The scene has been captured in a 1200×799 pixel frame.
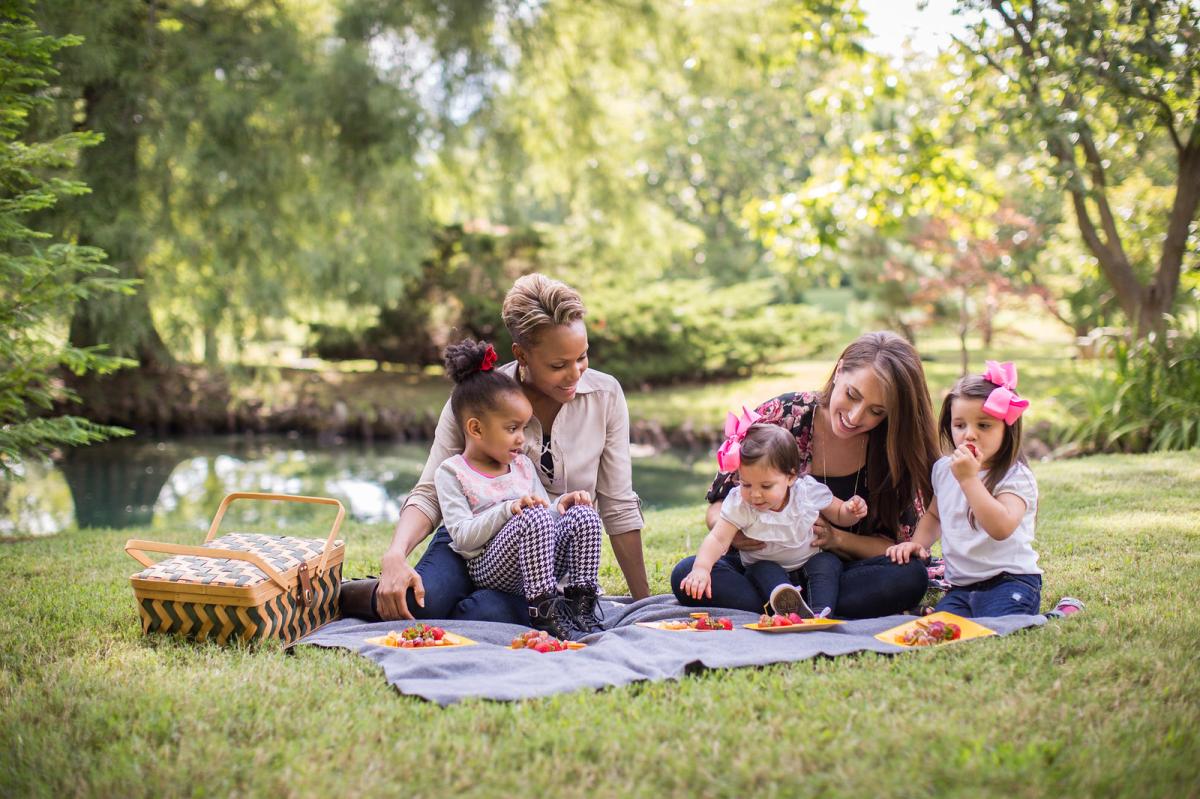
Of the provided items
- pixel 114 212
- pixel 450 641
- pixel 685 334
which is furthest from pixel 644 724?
pixel 685 334

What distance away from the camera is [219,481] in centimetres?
925

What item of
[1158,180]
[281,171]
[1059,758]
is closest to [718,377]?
[1158,180]

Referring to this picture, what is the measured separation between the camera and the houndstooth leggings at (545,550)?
3340 millimetres

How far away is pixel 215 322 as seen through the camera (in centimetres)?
1023

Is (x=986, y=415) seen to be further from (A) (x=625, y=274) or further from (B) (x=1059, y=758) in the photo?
(A) (x=625, y=274)

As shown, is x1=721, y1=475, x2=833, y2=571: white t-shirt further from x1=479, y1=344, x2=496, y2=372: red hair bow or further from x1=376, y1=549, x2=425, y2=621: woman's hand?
x1=376, y1=549, x2=425, y2=621: woman's hand

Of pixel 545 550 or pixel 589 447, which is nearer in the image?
pixel 545 550

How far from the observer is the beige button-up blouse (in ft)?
12.2

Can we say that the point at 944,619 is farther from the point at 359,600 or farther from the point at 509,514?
the point at 359,600

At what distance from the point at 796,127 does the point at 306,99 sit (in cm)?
1649

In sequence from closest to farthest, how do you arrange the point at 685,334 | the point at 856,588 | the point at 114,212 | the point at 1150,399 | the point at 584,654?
the point at 584,654
the point at 856,588
the point at 1150,399
the point at 114,212
the point at 685,334

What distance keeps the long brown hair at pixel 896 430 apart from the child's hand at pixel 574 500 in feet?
3.21

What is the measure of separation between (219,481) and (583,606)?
6.68 meters

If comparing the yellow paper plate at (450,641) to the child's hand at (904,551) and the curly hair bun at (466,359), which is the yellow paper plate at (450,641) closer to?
the curly hair bun at (466,359)
